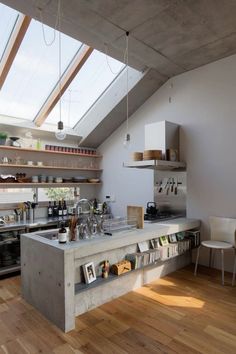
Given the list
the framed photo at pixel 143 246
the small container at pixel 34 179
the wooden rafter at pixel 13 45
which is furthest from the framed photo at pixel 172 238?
the wooden rafter at pixel 13 45

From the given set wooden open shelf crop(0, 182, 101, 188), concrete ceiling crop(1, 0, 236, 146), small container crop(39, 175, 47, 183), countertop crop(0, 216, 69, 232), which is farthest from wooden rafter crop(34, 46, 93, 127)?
countertop crop(0, 216, 69, 232)

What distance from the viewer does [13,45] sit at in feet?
11.1

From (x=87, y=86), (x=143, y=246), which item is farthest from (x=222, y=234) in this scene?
(x=87, y=86)

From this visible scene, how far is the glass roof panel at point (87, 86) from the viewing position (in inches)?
167

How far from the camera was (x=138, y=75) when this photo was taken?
4277mm

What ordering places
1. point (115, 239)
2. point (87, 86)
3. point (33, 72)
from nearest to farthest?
1. point (115, 239)
2. point (33, 72)
3. point (87, 86)

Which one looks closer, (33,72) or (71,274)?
(71,274)

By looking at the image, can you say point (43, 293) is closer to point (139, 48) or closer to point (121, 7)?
point (121, 7)

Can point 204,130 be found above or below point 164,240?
above

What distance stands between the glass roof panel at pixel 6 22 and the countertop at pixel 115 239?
107 inches

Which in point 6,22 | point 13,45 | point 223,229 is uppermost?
point 6,22

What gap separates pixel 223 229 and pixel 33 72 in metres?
3.84

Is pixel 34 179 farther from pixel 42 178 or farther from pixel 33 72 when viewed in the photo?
pixel 33 72

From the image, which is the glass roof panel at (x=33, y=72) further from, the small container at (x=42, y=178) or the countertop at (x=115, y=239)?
the countertop at (x=115, y=239)
